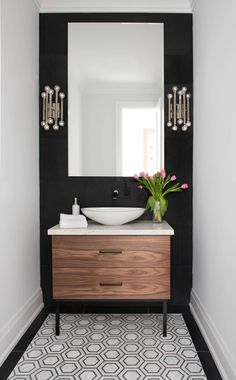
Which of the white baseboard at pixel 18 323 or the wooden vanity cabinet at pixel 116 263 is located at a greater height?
the wooden vanity cabinet at pixel 116 263

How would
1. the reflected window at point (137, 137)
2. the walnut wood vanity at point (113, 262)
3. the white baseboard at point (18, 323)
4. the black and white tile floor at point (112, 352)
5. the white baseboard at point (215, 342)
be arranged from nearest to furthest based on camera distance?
the white baseboard at point (215, 342), the black and white tile floor at point (112, 352), the white baseboard at point (18, 323), the walnut wood vanity at point (113, 262), the reflected window at point (137, 137)

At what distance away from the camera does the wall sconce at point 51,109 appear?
9.01ft

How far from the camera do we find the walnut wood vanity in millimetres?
2236

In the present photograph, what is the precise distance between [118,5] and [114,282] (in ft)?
7.21

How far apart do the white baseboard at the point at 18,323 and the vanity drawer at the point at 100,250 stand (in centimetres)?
44

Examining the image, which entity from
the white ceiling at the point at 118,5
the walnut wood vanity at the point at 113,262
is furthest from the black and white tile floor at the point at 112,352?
the white ceiling at the point at 118,5

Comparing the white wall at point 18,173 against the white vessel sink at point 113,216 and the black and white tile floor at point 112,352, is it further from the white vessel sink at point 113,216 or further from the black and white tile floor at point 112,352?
the white vessel sink at point 113,216

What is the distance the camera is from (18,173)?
2305mm

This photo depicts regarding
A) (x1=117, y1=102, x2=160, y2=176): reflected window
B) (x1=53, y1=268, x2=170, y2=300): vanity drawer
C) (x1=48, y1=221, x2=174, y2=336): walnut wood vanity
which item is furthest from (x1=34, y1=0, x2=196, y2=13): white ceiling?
(x1=53, y1=268, x2=170, y2=300): vanity drawer

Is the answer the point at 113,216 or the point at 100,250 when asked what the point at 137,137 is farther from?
the point at 100,250

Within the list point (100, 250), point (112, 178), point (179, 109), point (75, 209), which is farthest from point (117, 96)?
point (100, 250)

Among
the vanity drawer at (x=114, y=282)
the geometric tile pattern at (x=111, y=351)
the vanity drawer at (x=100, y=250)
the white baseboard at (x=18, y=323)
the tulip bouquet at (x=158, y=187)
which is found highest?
the tulip bouquet at (x=158, y=187)

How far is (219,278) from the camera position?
77.4 inches

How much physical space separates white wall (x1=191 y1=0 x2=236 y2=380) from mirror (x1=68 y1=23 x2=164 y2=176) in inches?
13.6
